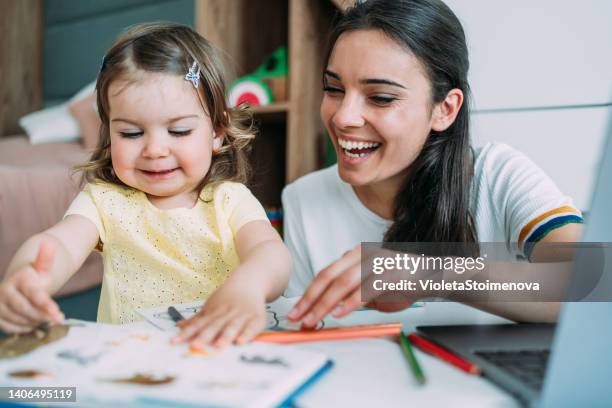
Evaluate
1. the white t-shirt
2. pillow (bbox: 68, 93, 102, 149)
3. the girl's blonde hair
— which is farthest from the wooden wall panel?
the girl's blonde hair

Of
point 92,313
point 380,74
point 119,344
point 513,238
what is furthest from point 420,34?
point 92,313

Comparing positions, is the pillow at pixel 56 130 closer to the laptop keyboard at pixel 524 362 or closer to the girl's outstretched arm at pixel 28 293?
the girl's outstretched arm at pixel 28 293

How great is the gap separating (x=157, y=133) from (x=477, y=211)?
0.69 metres

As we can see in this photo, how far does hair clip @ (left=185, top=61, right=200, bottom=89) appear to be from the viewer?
2.74 ft

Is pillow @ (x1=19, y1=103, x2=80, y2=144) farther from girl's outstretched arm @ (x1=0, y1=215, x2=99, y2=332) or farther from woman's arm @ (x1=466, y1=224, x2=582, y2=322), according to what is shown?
woman's arm @ (x1=466, y1=224, x2=582, y2=322)

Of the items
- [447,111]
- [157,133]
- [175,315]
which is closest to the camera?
[175,315]

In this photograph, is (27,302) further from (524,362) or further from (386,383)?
(524,362)

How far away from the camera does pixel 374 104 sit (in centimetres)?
102

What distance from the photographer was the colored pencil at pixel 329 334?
49 centimetres

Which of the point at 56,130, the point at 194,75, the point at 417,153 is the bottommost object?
the point at 56,130

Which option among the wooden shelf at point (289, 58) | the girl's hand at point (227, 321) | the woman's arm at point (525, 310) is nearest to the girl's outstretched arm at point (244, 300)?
the girl's hand at point (227, 321)

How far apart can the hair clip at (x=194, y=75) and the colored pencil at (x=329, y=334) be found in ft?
1.54

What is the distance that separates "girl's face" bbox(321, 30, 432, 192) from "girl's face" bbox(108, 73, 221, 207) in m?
0.29

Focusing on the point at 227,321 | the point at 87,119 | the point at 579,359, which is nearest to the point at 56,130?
the point at 87,119
